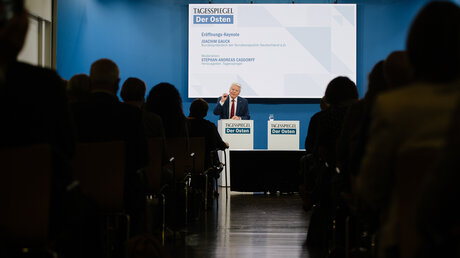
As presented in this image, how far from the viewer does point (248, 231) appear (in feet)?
14.8

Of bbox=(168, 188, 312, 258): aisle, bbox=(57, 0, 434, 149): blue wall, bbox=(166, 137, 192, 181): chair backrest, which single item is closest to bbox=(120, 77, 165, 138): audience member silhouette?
bbox=(166, 137, 192, 181): chair backrest

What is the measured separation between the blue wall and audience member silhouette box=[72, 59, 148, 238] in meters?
6.67

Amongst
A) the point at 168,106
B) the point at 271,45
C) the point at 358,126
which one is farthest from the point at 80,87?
the point at 271,45

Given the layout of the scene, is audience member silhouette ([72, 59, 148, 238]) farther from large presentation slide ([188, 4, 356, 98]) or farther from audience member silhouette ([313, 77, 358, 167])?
large presentation slide ([188, 4, 356, 98])

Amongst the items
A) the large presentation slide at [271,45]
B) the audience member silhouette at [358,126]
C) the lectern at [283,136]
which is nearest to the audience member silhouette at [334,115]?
the audience member silhouette at [358,126]

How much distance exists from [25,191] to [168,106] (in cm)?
254

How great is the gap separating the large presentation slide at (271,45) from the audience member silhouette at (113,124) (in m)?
6.42

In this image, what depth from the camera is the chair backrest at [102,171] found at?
243 cm

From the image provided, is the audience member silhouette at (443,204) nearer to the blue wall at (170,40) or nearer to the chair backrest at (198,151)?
the chair backrest at (198,151)

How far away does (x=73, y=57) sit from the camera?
28.7ft

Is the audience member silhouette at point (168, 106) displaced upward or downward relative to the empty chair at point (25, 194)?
upward

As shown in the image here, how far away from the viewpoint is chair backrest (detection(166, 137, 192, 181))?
13.5ft

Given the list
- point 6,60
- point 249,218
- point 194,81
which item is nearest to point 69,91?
point 6,60

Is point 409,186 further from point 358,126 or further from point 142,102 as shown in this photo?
point 142,102
